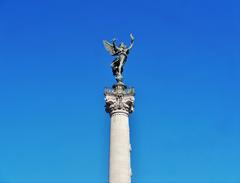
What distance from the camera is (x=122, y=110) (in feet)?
97.7

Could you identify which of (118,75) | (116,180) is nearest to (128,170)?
(116,180)

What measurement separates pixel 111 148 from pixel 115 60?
8.16 m

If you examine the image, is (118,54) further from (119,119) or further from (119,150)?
(119,150)

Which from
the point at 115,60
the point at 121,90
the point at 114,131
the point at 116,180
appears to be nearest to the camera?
the point at 116,180

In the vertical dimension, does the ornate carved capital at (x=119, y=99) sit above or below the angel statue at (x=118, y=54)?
below

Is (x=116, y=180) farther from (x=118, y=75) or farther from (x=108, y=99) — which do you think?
(x=118, y=75)

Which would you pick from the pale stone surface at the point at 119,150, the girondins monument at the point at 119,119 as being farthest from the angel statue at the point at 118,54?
the pale stone surface at the point at 119,150

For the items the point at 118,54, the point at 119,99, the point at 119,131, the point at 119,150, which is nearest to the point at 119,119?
the point at 119,131

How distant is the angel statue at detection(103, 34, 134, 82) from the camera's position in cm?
3259

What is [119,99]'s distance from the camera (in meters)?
30.1

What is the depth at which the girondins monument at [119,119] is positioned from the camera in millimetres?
27297

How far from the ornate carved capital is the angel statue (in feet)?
5.05

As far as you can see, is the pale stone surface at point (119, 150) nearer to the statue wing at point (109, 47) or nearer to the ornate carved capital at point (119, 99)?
the ornate carved capital at point (119, 99)

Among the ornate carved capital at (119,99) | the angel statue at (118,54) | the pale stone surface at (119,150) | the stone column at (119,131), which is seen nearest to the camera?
the pale stone surface at (119,150)
